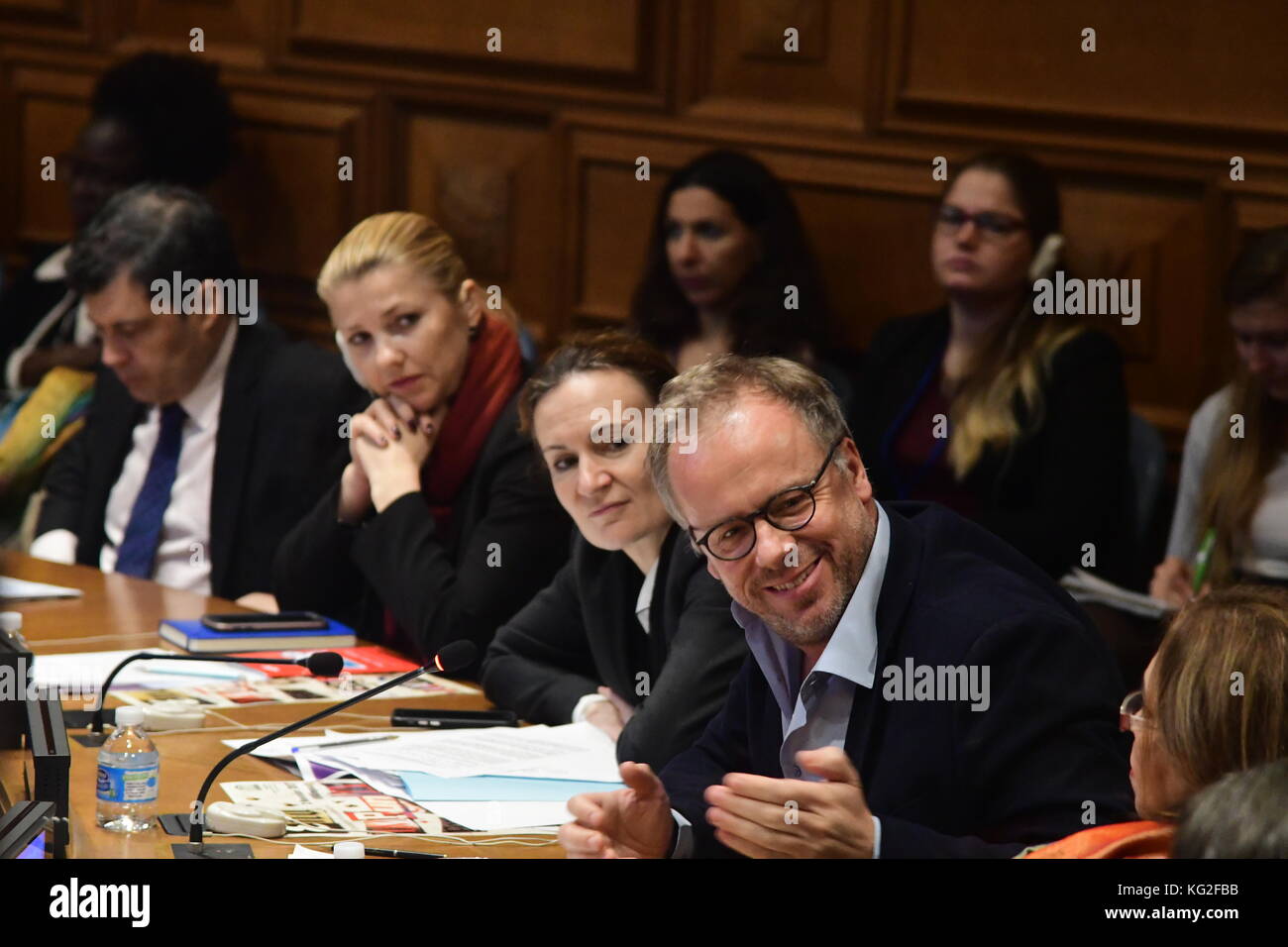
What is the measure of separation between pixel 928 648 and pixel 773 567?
0.71 feet

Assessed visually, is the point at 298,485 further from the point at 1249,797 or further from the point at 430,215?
the point at 1249,797

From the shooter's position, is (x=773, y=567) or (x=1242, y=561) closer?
(x=773, y=567)

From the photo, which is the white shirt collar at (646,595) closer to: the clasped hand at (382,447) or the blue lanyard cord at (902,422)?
the clasped hand at (382,447)

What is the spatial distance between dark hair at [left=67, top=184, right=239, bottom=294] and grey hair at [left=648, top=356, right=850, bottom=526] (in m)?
2.09

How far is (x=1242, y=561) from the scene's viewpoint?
3.63 m

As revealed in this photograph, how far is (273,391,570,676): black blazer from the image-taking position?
3.43 meters

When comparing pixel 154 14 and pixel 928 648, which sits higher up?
pixel 154 14

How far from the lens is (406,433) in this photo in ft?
12.3

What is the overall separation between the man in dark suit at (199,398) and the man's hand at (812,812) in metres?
2.11

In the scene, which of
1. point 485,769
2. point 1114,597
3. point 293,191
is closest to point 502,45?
point 293,191

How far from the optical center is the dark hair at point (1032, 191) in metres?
3.97


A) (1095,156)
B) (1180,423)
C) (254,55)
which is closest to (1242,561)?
(1180,423)

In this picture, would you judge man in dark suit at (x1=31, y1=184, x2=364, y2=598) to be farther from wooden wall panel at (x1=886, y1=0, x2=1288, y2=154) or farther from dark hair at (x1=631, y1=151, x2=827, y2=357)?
wooden wall panel at (x1=886, y1=0, x2=1288, y2=154)

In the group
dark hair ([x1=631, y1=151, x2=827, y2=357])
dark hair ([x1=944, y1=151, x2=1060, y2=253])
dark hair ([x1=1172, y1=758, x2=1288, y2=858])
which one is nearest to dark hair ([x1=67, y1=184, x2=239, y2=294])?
dark hair ([x1=631, y1=151, x2=827, y2=357])
